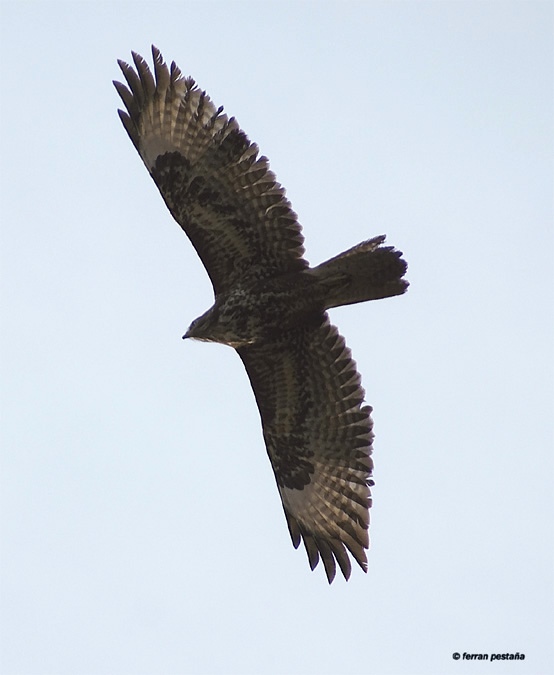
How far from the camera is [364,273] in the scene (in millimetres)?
11062

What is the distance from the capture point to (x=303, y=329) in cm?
1173

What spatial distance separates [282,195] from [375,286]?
1241 mm

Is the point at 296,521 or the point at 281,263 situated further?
the point at 296,521

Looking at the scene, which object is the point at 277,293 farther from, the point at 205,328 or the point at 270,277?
the point at 205,328

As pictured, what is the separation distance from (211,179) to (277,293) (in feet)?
4.07

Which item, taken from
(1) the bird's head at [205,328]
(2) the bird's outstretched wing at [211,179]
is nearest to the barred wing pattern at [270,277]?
(2) the bird's outstretched wing at [211,179]

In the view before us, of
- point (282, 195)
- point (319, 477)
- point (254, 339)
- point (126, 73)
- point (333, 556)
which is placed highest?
point (126, 73)

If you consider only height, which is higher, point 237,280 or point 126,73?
point 126,73

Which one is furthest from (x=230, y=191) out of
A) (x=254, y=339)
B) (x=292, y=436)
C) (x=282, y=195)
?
(x=292, y=436)

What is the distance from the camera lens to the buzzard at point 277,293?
1138cm

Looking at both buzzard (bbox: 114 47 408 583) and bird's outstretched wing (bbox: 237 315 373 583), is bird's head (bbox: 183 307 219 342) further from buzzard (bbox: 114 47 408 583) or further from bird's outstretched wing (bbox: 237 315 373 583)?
bird's outstretched wing (bbox: 237 315 373 583)

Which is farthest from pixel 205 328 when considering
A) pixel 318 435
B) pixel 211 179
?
pixel 318 435

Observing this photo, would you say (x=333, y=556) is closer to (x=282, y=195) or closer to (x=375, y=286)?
(x=375, y=286)

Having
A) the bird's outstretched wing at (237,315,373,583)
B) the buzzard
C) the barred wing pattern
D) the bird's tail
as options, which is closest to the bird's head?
the buzzard
